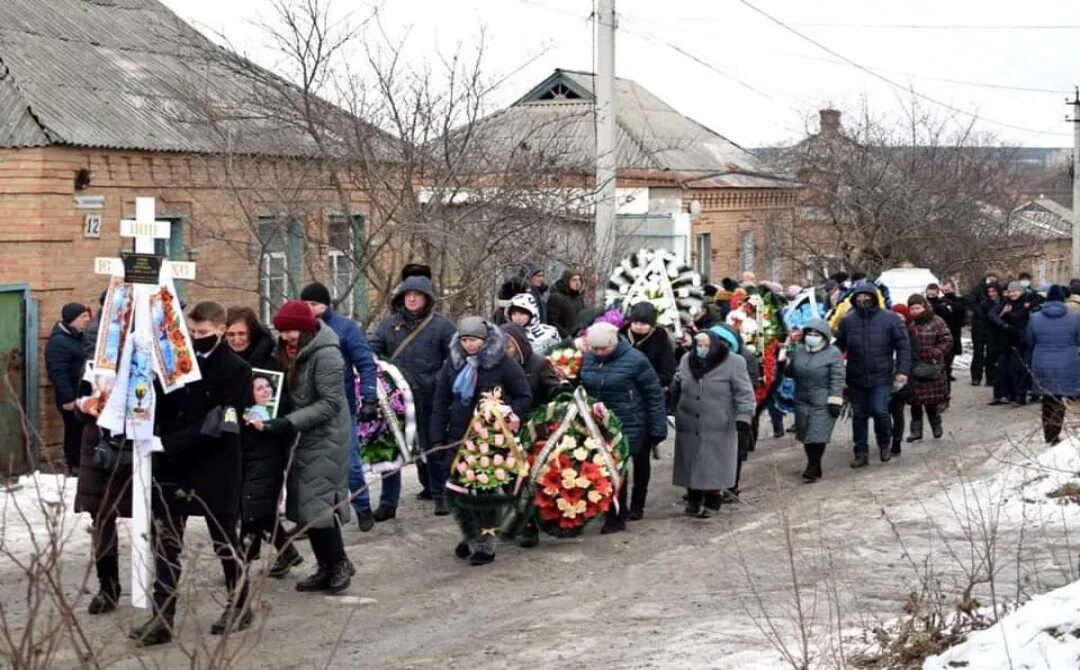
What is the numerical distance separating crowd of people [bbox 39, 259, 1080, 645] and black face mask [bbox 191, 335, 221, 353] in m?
0.01

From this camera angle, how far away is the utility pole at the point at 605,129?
19.2m

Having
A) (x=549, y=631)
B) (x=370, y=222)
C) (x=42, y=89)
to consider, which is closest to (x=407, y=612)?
(x=549, y=631)

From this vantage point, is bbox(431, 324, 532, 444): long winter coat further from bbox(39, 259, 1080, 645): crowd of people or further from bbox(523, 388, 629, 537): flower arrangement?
bbox(523, 388, 629, 537): flower arrangement

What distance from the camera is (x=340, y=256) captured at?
1806cm

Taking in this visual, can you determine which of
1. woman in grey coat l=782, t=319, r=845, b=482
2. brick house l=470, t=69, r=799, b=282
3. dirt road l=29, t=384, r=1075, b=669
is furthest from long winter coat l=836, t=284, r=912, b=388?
brick house l=470, t=69, r=799, b=282

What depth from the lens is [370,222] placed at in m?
17.4

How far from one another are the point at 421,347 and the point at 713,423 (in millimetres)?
2236

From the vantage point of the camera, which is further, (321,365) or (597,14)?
(597,14)

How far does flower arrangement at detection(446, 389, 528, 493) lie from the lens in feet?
34.8

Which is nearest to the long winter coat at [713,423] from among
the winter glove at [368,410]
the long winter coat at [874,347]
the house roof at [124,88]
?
the winter glove at [368,410]

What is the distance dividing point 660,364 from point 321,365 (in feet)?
13.3

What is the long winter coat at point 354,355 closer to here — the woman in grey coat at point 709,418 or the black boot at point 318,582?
the black boot at point 318,582

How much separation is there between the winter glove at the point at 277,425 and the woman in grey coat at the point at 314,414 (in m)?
0.12

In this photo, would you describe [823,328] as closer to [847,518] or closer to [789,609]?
[847,518]
